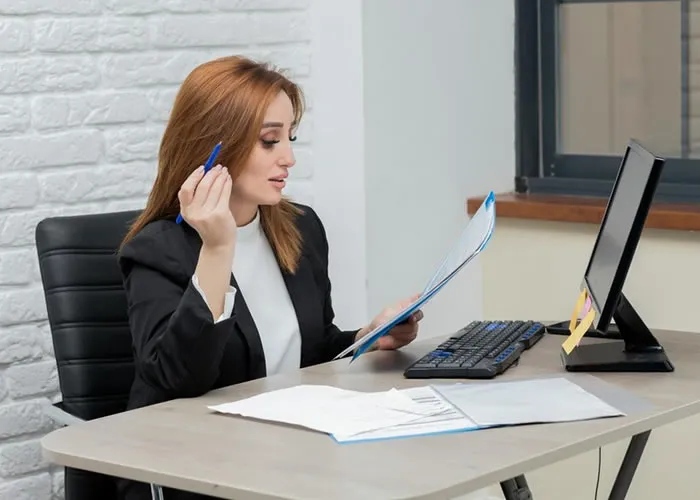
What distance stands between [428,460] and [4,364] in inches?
50.5

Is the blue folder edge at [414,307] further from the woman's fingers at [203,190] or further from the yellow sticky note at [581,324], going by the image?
the woman's fingers at [203,190]

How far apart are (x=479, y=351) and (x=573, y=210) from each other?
95 cm

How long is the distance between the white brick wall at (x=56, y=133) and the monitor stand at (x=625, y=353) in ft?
3.51

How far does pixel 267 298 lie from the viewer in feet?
7.87

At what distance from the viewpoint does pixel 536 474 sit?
319cm

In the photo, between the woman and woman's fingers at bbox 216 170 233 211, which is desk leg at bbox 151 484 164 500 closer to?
the woman

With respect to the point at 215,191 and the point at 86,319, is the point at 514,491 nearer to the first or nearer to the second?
the point at 215,191

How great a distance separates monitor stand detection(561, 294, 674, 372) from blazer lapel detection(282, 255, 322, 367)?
480 mm

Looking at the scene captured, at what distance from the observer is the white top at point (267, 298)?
236 centimetres

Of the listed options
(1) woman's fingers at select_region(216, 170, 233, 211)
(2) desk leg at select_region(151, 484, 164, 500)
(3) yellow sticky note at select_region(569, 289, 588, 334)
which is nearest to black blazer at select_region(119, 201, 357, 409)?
(1) woman's fingers at select_region(216, 170, 233, 211)

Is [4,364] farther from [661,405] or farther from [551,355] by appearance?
[661,405]

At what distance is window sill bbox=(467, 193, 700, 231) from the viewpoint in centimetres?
286

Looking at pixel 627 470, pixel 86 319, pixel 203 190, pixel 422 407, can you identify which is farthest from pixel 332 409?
pixel 86 319

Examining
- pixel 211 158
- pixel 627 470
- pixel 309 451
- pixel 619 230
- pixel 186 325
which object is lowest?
pixel 627 470
